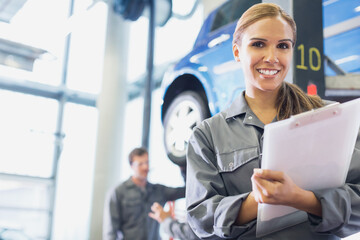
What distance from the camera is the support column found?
5.79 metres

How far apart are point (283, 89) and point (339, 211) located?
34 centimetres

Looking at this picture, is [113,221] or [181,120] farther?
[113,221]

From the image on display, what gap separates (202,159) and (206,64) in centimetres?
146

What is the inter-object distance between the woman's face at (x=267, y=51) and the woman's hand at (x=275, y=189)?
0.94ft

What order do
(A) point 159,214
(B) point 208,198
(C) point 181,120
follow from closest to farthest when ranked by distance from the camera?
(B) point 208,198, (A) point 159,214, (C) point 181,120

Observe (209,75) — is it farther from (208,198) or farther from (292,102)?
(208,198)

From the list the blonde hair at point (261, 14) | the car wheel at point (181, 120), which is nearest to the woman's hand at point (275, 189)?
the blonde hair at point (261, 14)

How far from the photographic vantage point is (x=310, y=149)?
81cm

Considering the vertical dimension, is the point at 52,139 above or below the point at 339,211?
above

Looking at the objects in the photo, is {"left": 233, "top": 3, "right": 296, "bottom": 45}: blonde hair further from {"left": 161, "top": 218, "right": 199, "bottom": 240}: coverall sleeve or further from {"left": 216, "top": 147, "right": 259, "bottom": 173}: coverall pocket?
{"left": 161, "top": 218, "right": 199, "bottom": 240}: coverall sleeve

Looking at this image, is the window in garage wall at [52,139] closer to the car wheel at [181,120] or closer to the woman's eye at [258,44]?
the car wheel at [181,120]

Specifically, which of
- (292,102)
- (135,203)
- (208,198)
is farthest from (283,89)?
(135,203)

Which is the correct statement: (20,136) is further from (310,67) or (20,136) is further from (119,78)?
(310,67)

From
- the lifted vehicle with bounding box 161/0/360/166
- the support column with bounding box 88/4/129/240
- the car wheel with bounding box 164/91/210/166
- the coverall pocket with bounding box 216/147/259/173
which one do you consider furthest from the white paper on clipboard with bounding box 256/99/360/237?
the support column with bounding box 88/4/129/240
